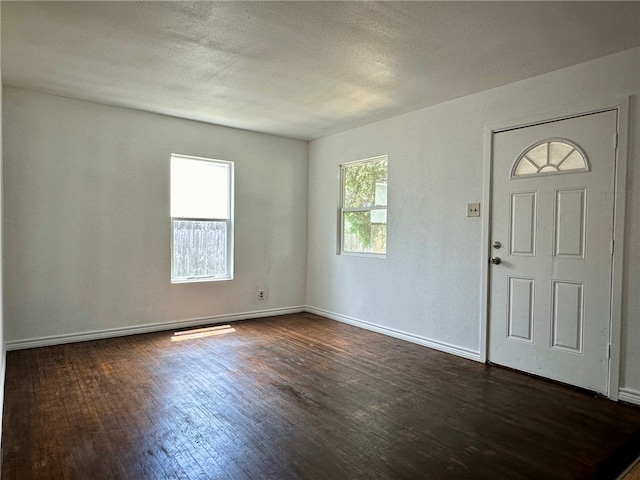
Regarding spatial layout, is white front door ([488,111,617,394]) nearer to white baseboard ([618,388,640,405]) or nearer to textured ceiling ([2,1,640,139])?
white baseboard ([618,388,640,405])

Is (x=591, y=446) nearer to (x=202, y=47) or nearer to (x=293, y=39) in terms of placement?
(x=293, y=39)

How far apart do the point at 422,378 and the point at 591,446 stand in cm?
122

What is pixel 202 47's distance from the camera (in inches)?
109

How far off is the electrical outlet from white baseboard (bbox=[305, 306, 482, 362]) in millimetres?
1294

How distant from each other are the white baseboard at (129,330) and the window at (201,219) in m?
0.52

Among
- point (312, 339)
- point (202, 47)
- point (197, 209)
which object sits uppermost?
point (202, 47)

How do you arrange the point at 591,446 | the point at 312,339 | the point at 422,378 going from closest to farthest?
the point at 591,446
the point at 422,378
the point at 312,339

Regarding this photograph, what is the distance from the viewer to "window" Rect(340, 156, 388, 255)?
15.4 feet

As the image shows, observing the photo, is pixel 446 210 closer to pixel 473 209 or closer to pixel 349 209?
pixel 473 209

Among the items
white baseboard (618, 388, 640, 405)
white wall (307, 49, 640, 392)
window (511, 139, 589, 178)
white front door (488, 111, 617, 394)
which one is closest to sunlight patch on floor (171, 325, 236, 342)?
white wall (307, 49, 640, 392)

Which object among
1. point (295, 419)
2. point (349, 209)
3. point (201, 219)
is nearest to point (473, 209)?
point (349, 209)

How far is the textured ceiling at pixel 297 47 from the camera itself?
2.30 m

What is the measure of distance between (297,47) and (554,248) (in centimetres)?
253

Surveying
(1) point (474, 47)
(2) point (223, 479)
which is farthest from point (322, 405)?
(1) point (474, 47)
